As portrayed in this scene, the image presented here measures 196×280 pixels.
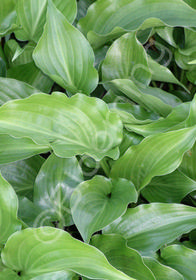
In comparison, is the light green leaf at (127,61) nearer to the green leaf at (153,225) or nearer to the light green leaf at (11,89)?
the light green leaf at (11,89)

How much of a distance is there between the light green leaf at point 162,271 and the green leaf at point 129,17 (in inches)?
18.7

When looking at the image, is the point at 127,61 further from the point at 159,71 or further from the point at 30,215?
the point at 30,215

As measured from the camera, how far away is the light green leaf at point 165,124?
2.23 ft

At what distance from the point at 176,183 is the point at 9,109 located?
38 cm

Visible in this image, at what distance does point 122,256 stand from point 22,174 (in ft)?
0.96

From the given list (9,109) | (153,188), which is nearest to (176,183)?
(153,188)

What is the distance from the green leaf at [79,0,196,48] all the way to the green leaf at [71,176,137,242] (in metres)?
0.33

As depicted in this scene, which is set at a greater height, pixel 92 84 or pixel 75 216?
pixel 92 84

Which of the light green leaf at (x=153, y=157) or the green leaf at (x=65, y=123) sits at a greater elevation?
the green leaf at (x=65, y=123)

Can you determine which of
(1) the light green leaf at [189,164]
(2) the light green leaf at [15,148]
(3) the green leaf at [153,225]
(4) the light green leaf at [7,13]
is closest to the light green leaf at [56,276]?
(3) the green leaf at [153,225]

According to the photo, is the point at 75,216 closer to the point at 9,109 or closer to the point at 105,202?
the point at 105,202

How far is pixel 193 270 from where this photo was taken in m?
0.66

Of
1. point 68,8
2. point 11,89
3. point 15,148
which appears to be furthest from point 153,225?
point 68,8

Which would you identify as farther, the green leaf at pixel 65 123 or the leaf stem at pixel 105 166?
the leaf stem at pixel 105 166
